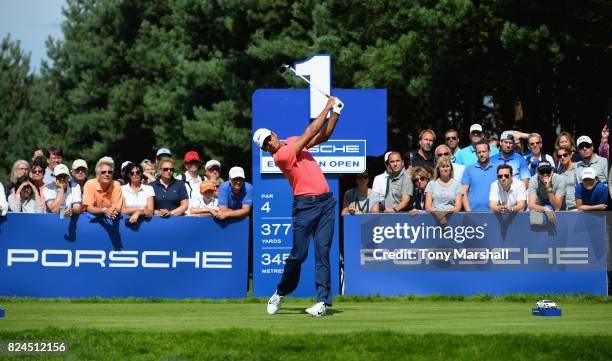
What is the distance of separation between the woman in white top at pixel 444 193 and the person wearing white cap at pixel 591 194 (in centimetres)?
166

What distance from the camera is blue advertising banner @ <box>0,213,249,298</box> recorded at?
680 inches

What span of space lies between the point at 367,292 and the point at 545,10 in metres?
13.3

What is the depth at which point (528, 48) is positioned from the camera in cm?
2775

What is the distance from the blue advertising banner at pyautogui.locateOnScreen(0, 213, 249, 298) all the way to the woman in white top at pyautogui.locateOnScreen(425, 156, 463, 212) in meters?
2.69

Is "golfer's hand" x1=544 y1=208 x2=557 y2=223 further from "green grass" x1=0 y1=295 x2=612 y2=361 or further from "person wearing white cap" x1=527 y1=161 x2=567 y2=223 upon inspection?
"green grass" x1=0 y1=295 x2=612 y2=361

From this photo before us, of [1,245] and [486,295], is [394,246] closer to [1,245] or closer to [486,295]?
[486,295]

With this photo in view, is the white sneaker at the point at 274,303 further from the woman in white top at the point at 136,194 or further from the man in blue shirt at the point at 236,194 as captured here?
the woman in white top at the point at 136,194

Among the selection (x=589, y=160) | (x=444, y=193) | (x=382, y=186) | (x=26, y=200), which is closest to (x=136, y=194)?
(x=26, y=200)

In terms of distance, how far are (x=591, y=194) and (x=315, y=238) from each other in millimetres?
5329

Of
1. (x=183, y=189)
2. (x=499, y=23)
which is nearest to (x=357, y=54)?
(x=499, y=23)

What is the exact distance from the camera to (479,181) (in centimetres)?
1734

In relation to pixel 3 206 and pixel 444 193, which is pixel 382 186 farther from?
pixel 3 206

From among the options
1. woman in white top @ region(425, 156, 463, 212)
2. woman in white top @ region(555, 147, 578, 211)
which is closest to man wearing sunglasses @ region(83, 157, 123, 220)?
woman in white top @ region(425, 156, 463, 212)

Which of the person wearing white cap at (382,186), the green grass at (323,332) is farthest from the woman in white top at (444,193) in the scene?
the green grass at (323,332)
